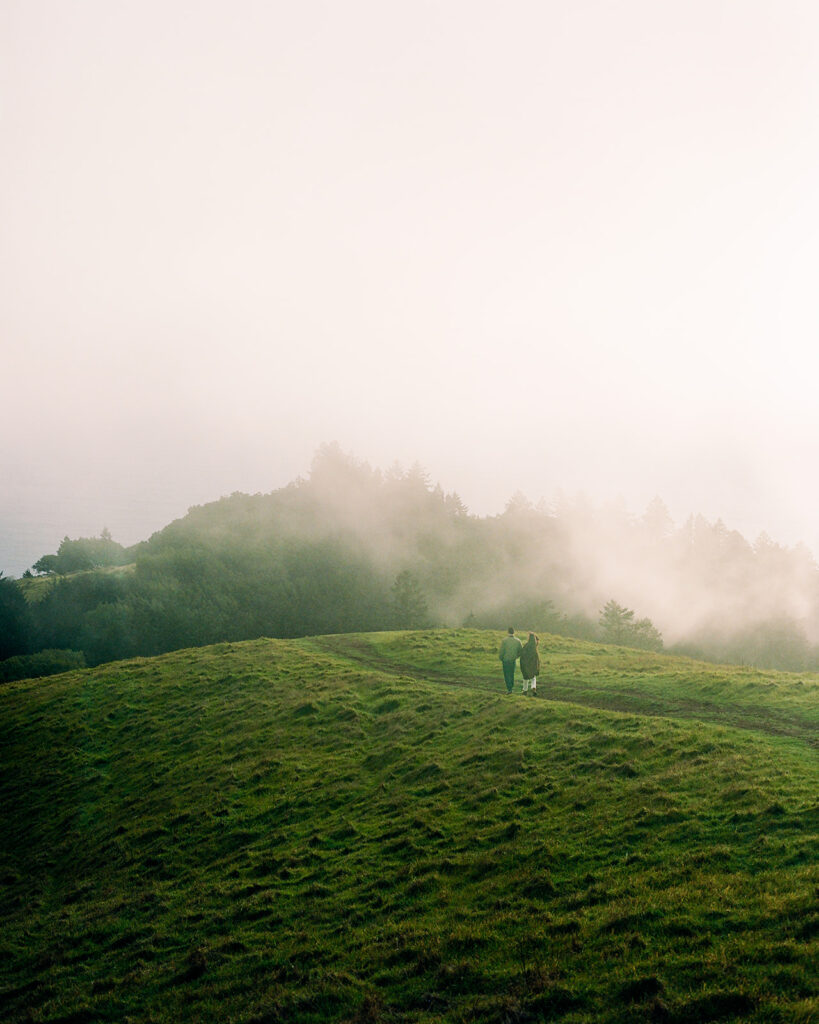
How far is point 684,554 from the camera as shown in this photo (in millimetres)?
138125

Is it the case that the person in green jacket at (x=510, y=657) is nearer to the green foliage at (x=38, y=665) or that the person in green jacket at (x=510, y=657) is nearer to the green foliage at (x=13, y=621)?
the green foliage at (x=38, y=665)

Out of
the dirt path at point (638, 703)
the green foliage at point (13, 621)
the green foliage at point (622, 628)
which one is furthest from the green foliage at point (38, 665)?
the green foliage at point (622, 628)

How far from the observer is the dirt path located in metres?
22.5

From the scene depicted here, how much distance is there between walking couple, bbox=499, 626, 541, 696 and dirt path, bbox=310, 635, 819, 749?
3.11 feet

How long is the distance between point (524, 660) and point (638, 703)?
5785 mm

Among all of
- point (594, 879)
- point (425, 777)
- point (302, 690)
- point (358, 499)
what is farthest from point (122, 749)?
point (358, 499)

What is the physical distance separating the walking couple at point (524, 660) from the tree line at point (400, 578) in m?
56.5

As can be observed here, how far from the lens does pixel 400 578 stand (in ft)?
337

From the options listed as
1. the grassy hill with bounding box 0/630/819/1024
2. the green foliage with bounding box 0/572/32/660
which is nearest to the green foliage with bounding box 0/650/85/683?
the green foliage with bounding box 0/572/32/660

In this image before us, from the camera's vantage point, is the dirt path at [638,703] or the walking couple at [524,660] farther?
the walking couple at [524,660]

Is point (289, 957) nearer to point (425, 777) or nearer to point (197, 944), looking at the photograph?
point (197, 944)

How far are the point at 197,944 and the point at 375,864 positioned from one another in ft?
15.9

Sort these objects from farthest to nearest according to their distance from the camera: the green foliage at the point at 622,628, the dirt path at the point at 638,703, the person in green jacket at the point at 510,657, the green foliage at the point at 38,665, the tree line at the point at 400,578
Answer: the tree line at the point at 400,578
the green foliage at the point at 622,628
the green foliage at the point at 38,665
the person in green jacket at the point at 510,657
the dirt path at the point at 638,703

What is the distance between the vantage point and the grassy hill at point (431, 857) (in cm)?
1050
